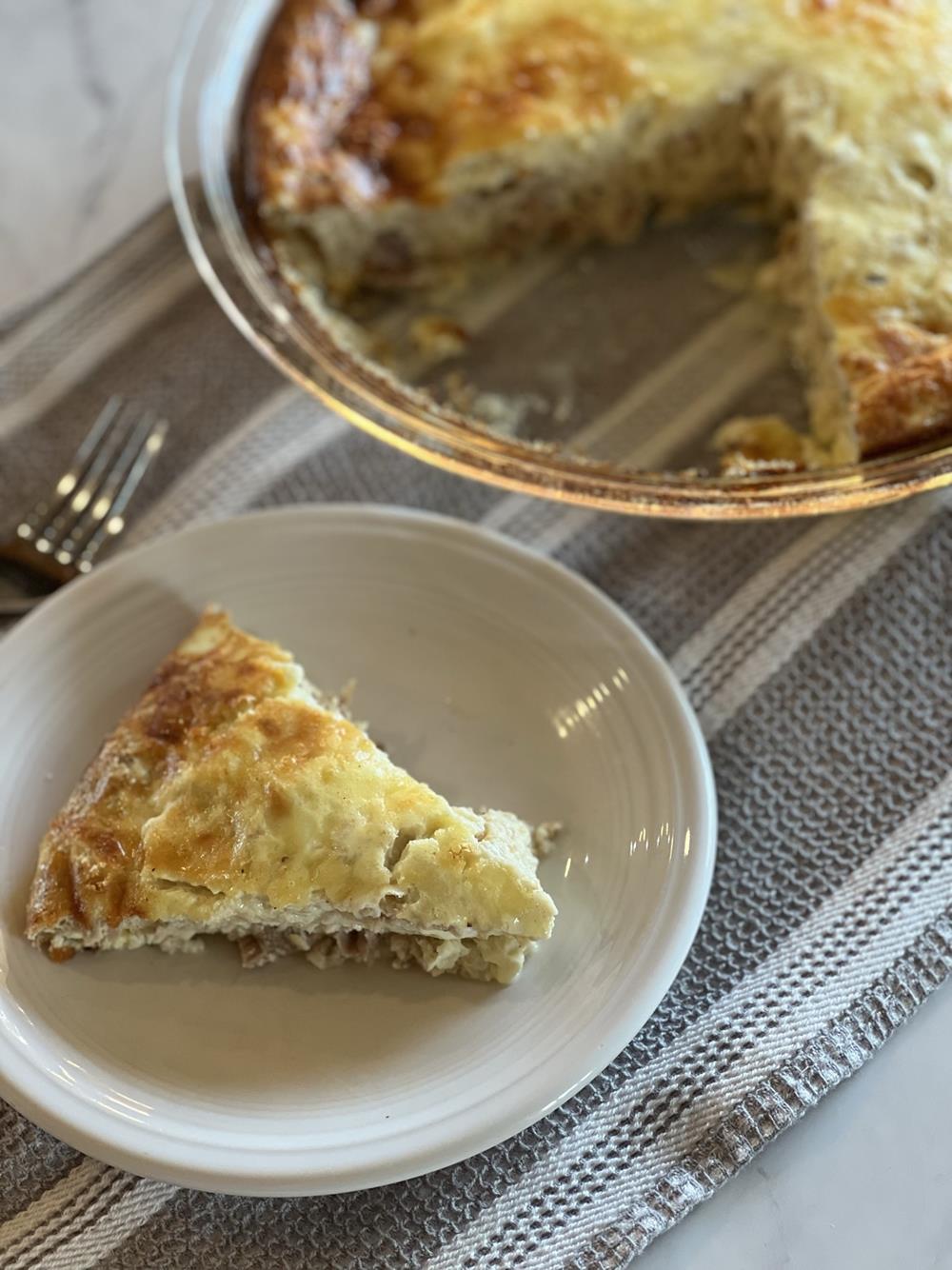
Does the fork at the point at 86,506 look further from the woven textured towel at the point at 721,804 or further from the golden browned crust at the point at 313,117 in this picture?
the golden browned crust at the point at 313,117

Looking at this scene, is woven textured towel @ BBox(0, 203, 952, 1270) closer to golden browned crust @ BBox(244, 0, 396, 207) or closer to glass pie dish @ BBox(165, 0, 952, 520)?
glass pie dish @ BBox(165, 0, 952, 520)

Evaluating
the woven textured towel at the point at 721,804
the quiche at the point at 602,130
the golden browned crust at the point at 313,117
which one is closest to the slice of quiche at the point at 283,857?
the woven textured towel at the point at 721,804

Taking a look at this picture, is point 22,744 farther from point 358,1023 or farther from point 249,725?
point 358,1023

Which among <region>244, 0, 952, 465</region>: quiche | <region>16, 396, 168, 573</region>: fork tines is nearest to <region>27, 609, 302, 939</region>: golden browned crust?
<region>16, 396, 168, 573</region>: fork tines

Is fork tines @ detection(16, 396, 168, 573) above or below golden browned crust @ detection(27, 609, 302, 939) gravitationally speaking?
above

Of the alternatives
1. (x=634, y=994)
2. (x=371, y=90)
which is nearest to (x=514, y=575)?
(x=634, y=994)

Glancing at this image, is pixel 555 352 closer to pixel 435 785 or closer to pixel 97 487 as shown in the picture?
pixel 97 487

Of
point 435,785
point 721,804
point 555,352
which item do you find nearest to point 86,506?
point 435,785
